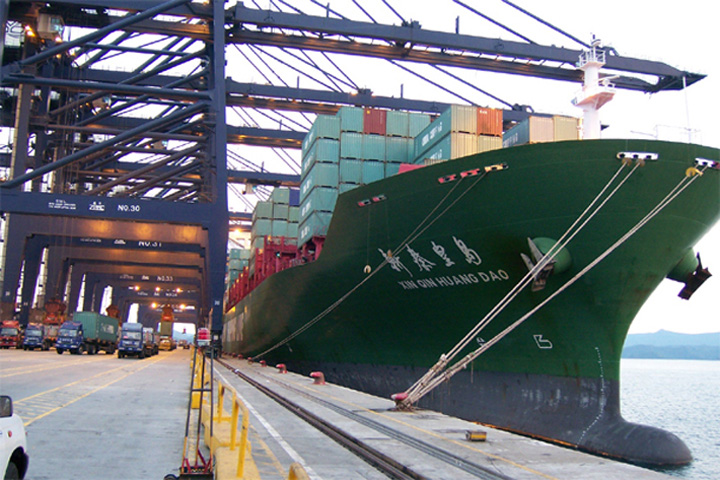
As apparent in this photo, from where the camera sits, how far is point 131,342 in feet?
139

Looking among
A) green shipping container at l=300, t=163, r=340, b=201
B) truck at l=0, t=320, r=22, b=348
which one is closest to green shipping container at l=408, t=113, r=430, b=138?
green shipping container at l=300, t=163, r=340, b=201

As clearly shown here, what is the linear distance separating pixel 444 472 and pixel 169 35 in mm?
30520

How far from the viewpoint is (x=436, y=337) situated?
17.2m

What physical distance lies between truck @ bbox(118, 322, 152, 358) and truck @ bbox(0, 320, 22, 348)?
1315 centimetres

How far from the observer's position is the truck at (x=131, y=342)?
42.2m

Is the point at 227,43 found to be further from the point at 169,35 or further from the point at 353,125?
the point at 353,125

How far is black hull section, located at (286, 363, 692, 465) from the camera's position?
43.3 feet

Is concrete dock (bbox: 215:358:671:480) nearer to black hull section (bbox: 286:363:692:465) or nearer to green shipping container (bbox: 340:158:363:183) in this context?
black hull section (bbox: 286:363:692:465)

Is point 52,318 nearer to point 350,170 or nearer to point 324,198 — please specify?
point 324,198

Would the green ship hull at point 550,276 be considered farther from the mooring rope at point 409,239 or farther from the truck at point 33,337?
the truck at point 33,337

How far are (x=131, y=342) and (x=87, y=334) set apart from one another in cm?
658

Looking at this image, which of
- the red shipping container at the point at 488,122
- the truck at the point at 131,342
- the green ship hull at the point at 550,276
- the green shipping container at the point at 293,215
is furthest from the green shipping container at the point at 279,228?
the green ship hull at the point at 550,276

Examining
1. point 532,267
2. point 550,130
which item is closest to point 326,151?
point 550,130

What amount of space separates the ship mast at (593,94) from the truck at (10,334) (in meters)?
48.5
